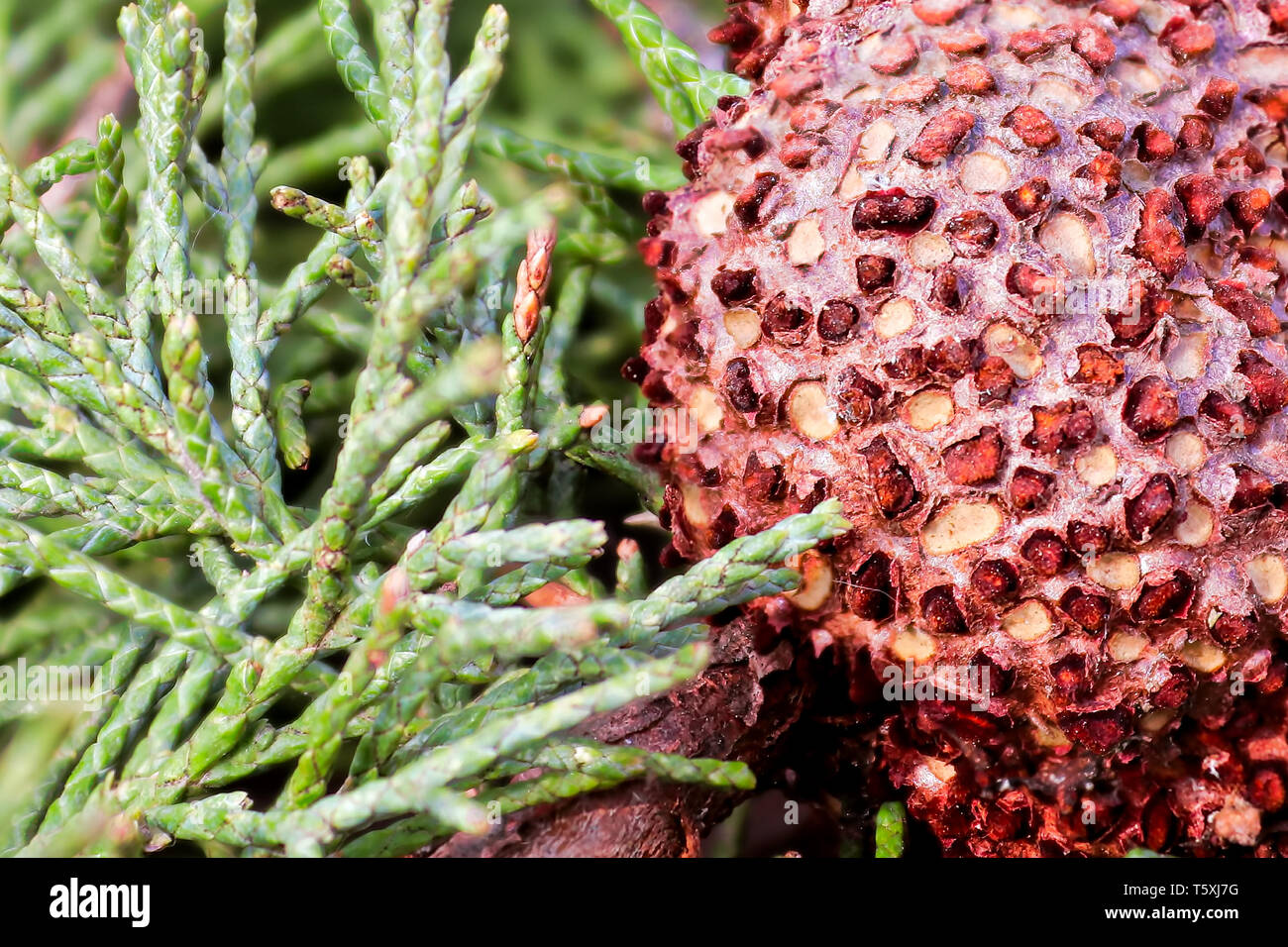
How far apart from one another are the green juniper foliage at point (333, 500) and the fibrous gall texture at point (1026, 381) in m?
0.12

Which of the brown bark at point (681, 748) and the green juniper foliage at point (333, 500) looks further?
the brown bark at point (681, 748)

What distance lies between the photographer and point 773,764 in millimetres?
1300

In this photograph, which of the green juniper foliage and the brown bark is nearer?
the green juniper foliage

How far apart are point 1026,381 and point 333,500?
673 millimetres

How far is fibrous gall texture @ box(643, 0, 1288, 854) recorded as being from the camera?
1.00 meters

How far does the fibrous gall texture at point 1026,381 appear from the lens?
3.30ft

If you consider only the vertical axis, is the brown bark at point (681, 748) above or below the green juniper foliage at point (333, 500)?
below

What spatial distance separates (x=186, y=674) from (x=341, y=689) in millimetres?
224

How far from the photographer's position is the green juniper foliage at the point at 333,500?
0.95 meters

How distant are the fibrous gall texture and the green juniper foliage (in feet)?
0.39

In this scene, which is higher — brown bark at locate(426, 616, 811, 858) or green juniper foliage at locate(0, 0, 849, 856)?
green juniper foliage at locate(0, 0, 849, 856)

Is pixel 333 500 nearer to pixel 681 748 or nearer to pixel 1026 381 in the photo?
pixel 681 748

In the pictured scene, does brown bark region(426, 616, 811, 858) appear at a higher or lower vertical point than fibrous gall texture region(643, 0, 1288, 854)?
lower

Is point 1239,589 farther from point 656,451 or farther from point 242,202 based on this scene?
point 242,202
